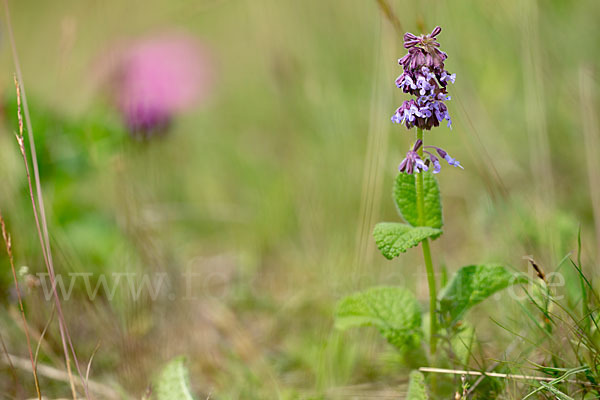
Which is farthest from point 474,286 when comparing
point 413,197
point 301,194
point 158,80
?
point 158,80

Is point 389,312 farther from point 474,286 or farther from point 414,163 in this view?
point 414,163

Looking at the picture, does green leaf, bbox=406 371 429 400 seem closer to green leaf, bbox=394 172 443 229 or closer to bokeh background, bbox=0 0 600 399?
bokeh background, bbox=0 0 600 399

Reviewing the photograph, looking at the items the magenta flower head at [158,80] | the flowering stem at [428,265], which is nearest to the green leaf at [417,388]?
the flowering stem at [428,265]

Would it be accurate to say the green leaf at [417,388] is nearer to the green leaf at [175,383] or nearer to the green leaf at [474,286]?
the green leaf at [474,286]

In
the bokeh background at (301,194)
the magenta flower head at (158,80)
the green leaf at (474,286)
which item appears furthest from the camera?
the magenta flower head at (158,80)

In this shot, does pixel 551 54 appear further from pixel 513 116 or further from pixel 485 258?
pixel 485 258

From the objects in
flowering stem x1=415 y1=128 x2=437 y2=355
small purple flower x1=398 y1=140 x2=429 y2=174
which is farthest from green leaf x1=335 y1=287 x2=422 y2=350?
small purple flower x1=398 y1=140 x2=429 y2=174

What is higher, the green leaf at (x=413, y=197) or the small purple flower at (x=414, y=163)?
the small purple flower at (x=414, y=163)
